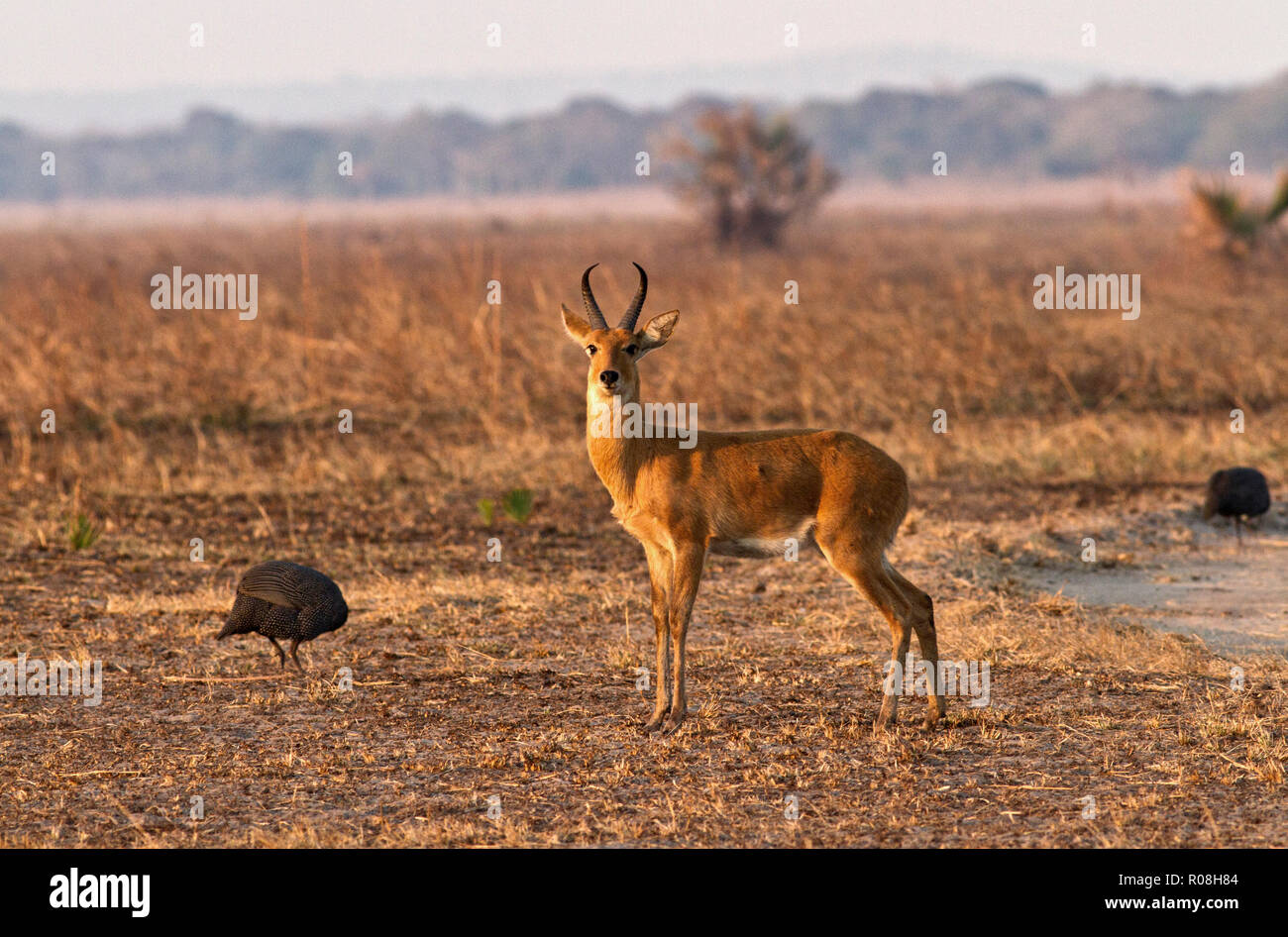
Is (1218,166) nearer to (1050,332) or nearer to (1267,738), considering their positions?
(1050,332)

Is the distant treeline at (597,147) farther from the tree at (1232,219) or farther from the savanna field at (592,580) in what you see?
the savanna field at (592,580)

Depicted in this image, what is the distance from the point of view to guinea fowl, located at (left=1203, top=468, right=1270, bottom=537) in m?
12.8

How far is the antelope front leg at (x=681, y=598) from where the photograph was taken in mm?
8148

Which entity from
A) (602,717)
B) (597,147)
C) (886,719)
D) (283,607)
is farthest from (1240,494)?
(597,147)

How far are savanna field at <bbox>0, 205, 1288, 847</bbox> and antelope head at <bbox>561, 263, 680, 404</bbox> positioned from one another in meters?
1.75

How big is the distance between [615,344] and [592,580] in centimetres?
408

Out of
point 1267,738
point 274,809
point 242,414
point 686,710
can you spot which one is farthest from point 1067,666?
point 242,414

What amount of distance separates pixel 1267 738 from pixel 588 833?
3353mm

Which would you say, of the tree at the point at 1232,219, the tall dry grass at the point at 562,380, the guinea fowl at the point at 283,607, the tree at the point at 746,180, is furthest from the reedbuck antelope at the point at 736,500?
A: the tree at the point at 746,180

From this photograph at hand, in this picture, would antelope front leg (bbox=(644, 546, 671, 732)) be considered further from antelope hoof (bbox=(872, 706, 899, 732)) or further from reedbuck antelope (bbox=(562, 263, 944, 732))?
antelope hoof (bbox=(872, 706, 899, 732))

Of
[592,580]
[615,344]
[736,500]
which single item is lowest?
[592,580]

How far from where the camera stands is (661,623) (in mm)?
8320

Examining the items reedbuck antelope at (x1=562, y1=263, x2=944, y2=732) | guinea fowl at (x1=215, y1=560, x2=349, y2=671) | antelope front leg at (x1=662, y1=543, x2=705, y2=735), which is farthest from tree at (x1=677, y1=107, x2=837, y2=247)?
antelope front leg at (x1=662, y1=543, x2=705, y2=735)

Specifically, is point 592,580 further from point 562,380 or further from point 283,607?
point 562,380
